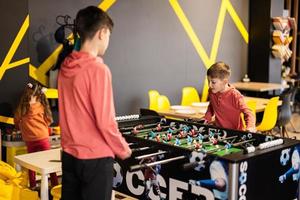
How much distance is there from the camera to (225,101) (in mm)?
4145

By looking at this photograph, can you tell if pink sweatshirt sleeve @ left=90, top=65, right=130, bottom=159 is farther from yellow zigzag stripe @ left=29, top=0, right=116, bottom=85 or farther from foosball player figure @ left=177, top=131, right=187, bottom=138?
yellow zigzag stripe @ left=29, top=0, right=116, bottom=85

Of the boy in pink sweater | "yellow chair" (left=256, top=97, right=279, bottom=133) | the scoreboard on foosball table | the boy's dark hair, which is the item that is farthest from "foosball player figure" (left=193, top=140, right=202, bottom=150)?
"yellow chair" (left=256, top=97, right=279, bottom=133)

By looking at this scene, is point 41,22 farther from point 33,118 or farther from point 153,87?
point 153,87

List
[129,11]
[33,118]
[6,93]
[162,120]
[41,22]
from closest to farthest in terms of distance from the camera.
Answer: [162,120], [33,118], [6,93], [41,22], [129,11]

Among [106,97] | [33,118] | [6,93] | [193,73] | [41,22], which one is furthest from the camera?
[193,73]

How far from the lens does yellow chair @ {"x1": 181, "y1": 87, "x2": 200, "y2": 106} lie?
7.28m

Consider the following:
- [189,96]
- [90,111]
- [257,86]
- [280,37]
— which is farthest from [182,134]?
[280,37]

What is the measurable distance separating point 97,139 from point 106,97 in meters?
0.25

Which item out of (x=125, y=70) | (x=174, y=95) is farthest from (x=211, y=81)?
(x=174, y=95)

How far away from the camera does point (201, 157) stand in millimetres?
2832

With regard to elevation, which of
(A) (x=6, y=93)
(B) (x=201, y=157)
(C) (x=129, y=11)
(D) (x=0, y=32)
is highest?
(C) (x=129, y=11)

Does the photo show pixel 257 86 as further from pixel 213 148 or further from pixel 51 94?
pixel 213 148

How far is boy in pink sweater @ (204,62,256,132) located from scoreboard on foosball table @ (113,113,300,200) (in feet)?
1.65

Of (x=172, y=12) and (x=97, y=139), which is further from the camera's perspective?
(x=172, y=12)
